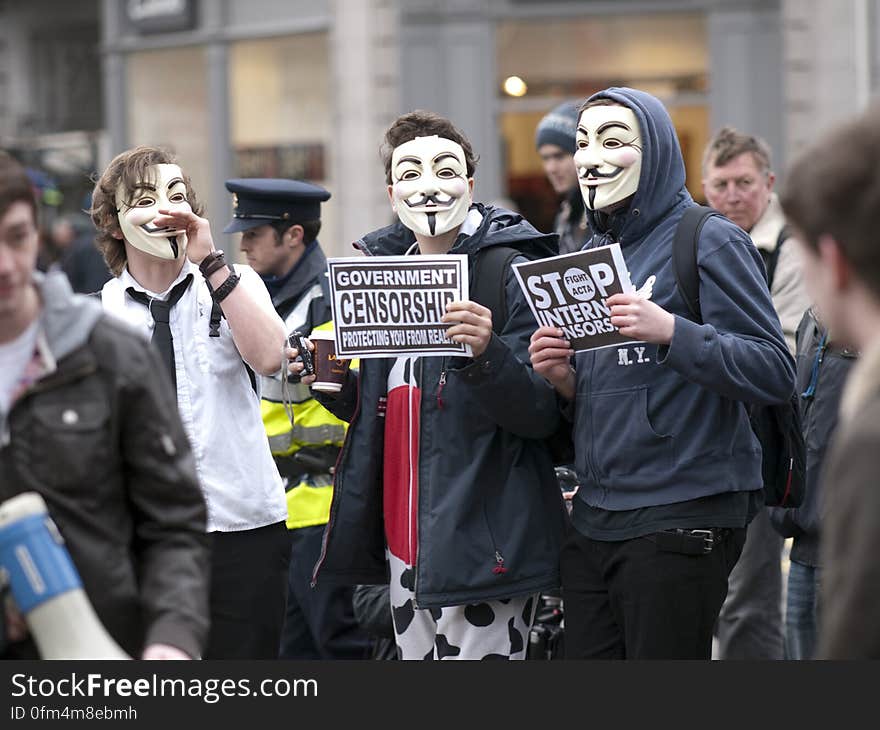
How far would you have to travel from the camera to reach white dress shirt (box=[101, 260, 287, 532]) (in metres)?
4.46

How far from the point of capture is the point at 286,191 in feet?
20.0

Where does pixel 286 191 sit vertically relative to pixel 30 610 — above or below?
above

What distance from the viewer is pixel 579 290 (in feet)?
14.2

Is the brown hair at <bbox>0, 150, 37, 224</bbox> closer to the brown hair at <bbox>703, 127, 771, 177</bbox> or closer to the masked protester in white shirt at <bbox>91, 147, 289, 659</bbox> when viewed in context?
the masked protester in white shirt at <bbox>91, 147, 289, 659</bbox>

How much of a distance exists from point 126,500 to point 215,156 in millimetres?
14335

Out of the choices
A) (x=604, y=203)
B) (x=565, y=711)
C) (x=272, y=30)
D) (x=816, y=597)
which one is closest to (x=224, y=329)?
(x=604, y=203)

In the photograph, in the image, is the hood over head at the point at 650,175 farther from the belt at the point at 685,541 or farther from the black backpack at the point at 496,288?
the belt at the point at 685,541

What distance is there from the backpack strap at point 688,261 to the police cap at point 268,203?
2.08 metres

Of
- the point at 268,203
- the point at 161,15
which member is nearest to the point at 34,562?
the point at 268,203

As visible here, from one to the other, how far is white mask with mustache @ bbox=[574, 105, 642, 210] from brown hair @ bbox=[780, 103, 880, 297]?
7.49ft

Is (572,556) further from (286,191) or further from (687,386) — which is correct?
(286,191)

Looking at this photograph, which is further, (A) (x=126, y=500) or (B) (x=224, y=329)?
(B) (x=224, y=329)

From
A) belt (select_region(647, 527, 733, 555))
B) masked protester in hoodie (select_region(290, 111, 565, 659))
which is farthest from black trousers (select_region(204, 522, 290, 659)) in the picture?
belt (select_region(647, 527, 733, 555))

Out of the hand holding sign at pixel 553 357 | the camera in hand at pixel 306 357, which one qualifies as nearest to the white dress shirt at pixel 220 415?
the camera in hand at pixel 306 357
